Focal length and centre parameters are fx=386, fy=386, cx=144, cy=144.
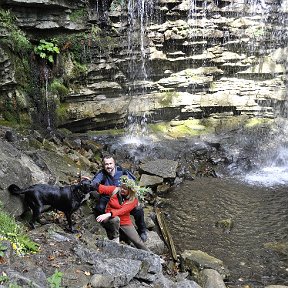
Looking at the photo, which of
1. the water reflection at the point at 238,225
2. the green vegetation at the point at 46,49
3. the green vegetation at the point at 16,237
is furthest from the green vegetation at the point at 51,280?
the green vegetation at the point at 46,49

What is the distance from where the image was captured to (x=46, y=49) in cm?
1300

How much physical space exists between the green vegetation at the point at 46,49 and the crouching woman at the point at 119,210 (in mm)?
7884

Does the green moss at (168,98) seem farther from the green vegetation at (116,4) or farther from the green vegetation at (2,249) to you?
the green vegetation at (2,249)

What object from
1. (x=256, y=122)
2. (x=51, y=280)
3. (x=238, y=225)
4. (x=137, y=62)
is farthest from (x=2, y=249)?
(x=256, y=122)

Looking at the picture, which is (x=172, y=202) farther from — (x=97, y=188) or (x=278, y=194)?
(x=97, y=188)

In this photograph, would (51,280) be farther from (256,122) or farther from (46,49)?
(256,122)

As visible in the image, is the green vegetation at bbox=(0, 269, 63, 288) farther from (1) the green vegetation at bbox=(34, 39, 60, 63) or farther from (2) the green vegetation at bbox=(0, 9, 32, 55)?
(1) the green vegetation at bbox=(34, 39, 60, 63)

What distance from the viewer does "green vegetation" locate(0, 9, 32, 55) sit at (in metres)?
12.0

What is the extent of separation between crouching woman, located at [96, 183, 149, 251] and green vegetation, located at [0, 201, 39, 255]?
1.43 m

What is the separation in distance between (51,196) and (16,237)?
3.81 ft

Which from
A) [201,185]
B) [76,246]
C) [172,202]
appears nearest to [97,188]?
[76,246]

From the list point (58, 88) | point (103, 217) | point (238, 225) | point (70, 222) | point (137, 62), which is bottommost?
point (238, 225)

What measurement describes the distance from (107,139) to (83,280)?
9.75m

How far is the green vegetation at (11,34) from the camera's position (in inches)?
473
